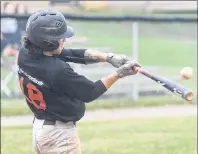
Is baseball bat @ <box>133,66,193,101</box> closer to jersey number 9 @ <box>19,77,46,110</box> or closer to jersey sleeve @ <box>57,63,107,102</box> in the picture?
jersey sleeve @ <box>57,63,107,102</box>

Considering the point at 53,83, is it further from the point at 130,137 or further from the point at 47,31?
the point at 130,137

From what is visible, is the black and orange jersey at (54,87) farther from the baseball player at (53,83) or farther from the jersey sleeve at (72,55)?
the jersey sleeve at (72,55)

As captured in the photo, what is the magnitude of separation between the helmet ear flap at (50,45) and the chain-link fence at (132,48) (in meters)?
5.87

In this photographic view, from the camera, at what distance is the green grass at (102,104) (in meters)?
10.1

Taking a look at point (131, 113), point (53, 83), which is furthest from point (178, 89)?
point (131, 113)

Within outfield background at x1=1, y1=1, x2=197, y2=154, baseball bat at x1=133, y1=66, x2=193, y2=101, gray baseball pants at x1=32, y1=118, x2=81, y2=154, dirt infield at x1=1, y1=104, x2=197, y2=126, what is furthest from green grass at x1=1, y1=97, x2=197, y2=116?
baseball bat at x1=133, y1=66, x2=193, y2=101

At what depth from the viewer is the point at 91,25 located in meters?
11.0

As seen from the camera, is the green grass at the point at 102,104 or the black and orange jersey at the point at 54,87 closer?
the black and orange jersey at the point at 54,87

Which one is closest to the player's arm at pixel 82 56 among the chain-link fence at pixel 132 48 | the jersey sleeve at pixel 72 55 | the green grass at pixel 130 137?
the jersey sleeve at pixel 72 55

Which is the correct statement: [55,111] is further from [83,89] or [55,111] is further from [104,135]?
[104,135]

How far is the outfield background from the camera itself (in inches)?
310

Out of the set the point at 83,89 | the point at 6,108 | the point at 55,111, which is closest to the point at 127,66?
the point at 83,89

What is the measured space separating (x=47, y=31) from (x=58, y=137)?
83 centimetres

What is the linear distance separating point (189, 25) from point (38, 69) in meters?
6.78
